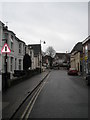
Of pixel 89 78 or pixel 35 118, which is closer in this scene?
pixel 35 118

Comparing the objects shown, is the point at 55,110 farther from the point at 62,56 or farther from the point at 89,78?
the point at 62,56

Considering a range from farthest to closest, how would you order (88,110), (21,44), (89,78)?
(21,44) < (89,78) < (88,110)

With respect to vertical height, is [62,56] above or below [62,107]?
above

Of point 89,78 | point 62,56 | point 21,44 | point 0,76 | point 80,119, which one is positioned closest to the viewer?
point 80,119

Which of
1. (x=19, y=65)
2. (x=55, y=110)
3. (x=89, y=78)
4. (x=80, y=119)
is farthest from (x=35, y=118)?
(x=19, y=65)

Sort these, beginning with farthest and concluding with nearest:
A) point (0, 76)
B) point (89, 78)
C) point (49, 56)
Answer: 1. point (49, 56)
2. point (89, 78)
3. point (0, 76)

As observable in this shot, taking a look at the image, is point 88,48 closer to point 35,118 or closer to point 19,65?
point 19,65

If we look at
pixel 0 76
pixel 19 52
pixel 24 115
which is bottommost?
pixel 24 115

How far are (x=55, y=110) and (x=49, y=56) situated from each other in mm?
88740

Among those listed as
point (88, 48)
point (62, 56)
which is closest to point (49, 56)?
point (62, 56)

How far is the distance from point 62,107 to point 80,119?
154 centimetres

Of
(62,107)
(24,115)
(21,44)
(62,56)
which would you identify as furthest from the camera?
(62,56)

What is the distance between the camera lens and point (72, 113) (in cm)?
588

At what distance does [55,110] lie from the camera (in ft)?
20.6
